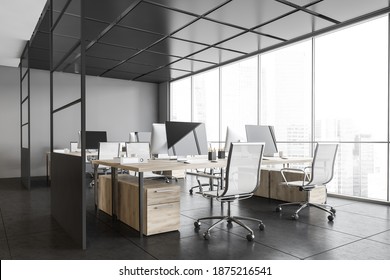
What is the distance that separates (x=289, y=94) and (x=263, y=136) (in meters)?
2.62

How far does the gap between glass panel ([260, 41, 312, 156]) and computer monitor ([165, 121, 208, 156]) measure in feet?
9.94

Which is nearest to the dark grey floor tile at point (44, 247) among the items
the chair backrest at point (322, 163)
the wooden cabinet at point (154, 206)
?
the wooden cabinet at point (154, 206)

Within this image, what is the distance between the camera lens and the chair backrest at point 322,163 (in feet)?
13.0

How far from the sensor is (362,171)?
5727mm

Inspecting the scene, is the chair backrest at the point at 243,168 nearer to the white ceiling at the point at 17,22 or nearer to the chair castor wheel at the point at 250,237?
the chair castor wheel at the point at 250,237

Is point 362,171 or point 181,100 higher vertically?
point 181,100

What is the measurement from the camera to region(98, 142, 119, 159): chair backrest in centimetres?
560

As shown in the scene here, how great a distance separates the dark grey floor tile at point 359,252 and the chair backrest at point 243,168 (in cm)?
94

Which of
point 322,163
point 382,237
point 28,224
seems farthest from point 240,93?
point 28,224

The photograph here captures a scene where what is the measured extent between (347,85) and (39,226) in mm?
5868

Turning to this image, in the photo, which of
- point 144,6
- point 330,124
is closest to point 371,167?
point 330,124

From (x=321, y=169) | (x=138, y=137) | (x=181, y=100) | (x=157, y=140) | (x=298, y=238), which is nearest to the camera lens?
(x=298, y=238)

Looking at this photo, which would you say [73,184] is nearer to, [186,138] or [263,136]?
[186,138]

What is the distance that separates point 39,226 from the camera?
3707 mm
